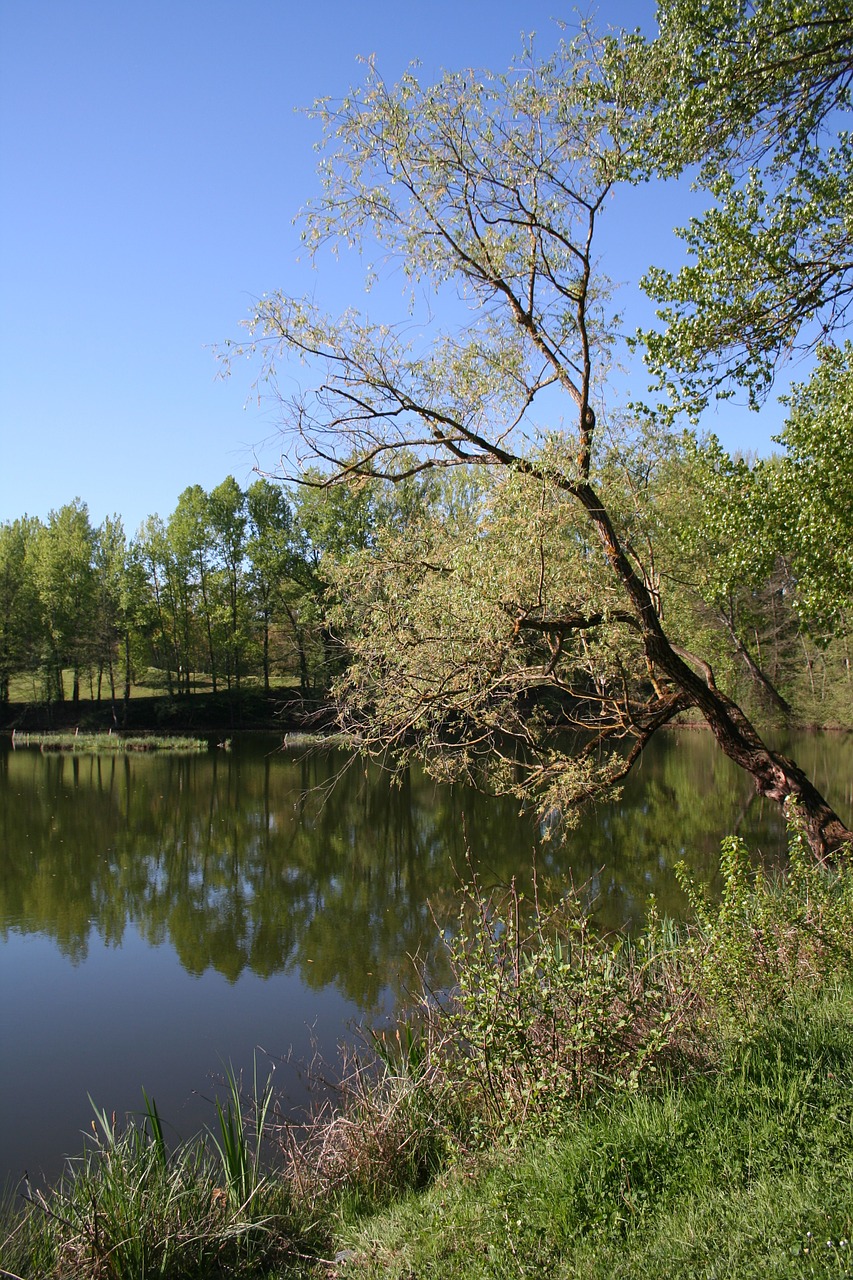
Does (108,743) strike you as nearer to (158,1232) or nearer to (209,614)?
(209,614)

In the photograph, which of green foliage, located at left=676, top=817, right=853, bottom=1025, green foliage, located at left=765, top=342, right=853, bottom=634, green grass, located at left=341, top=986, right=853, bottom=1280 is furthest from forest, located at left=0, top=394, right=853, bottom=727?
green grass, located at left=341, top=986, right=853, bottom=1280

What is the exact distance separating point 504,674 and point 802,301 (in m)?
4.07

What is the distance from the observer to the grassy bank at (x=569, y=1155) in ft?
9.57

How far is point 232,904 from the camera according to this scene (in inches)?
517

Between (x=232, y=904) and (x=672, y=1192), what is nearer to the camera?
(x=672, y=1192)

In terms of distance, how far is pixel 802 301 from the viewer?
6.99 metres

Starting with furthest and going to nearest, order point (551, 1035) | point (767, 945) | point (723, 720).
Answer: point (723, 720) → point (767, 945) → point (551, 1035)

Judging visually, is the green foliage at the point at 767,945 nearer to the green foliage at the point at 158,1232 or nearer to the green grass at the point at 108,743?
the green foliage at the point at 158,1232

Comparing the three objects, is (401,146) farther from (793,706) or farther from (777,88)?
(793,706)

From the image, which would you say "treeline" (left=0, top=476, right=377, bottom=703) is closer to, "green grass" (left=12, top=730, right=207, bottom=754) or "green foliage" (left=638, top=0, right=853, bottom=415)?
"green grass" (left=12, top=730, right=207, bottom=754)

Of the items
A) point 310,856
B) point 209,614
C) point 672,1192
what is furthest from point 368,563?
point 209,614

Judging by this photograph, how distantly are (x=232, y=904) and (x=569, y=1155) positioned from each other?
10499mm

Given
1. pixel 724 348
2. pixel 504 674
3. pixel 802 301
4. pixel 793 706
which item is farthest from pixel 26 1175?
pixel 793 706

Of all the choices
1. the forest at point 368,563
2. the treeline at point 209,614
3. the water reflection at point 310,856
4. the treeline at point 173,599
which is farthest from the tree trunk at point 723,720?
the treeline at point 173,599
